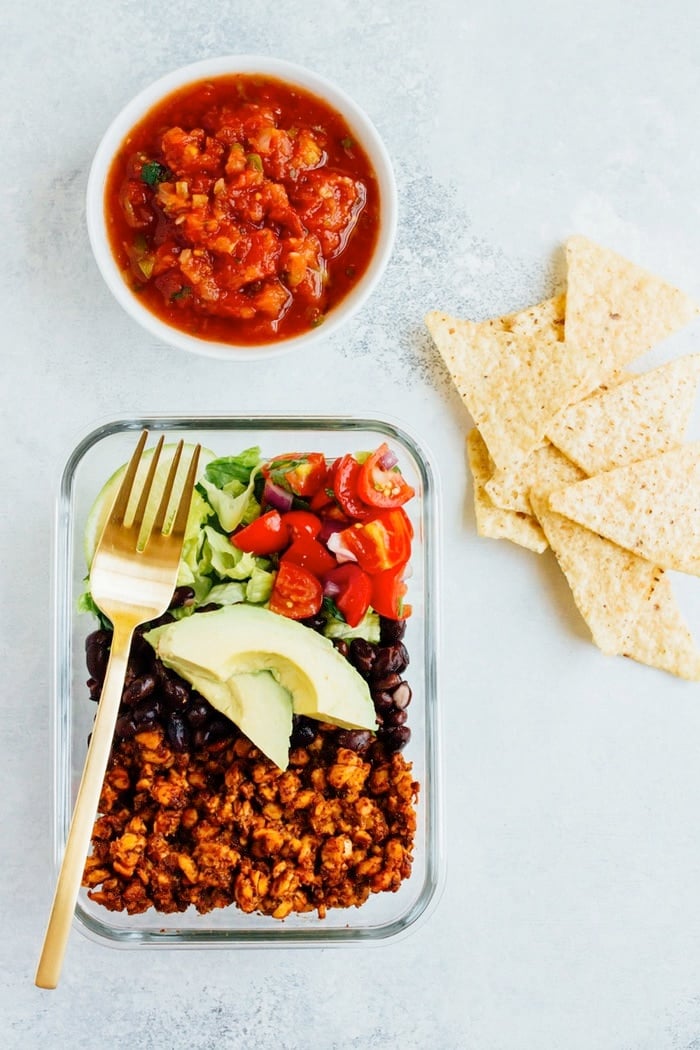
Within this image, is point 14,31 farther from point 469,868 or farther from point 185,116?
point 469,868

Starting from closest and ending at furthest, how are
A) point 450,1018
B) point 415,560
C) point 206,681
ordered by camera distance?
point 206,681
point 415,560
point 450,1018

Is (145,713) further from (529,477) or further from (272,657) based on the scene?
(529,477)

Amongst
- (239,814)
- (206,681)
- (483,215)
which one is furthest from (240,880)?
(483,215)

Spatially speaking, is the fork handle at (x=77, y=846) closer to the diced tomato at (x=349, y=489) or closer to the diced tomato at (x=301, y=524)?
the diced tomato at (x=301, y=524)

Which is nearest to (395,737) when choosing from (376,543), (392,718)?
(392,718)

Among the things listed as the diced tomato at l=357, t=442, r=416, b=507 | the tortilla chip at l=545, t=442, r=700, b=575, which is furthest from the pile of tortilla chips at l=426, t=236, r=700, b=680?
the diced tomato at l=357, t=442, r=416, b=507
